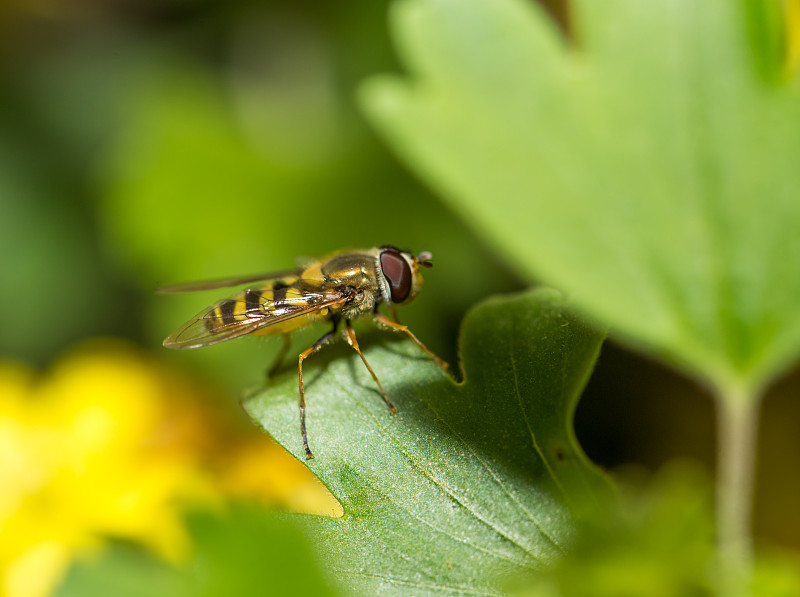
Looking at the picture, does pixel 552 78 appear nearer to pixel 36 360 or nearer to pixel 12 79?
pixel 36 360

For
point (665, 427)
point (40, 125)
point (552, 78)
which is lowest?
point (665, 427)

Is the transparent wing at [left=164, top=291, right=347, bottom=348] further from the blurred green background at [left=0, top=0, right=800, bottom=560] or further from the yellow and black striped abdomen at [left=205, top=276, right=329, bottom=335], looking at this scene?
the blurred green background at [left=0, top=0, right=800, bottom=560]

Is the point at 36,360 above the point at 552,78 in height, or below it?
below

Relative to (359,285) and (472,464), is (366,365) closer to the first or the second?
(472,464)

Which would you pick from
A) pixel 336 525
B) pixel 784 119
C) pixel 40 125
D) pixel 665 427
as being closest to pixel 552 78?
pixel 784 119

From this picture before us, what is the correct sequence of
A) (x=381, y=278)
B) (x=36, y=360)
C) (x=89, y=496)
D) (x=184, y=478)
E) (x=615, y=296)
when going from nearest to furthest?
(x=615, y=296) → (x=381, y=278) → (x=184, y=478) → (x=89, y=496) → (x=36, y=360)

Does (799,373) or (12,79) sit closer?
(799,373)

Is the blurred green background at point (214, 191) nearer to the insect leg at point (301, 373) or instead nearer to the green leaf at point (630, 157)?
the insect leg at point (301, 373)
